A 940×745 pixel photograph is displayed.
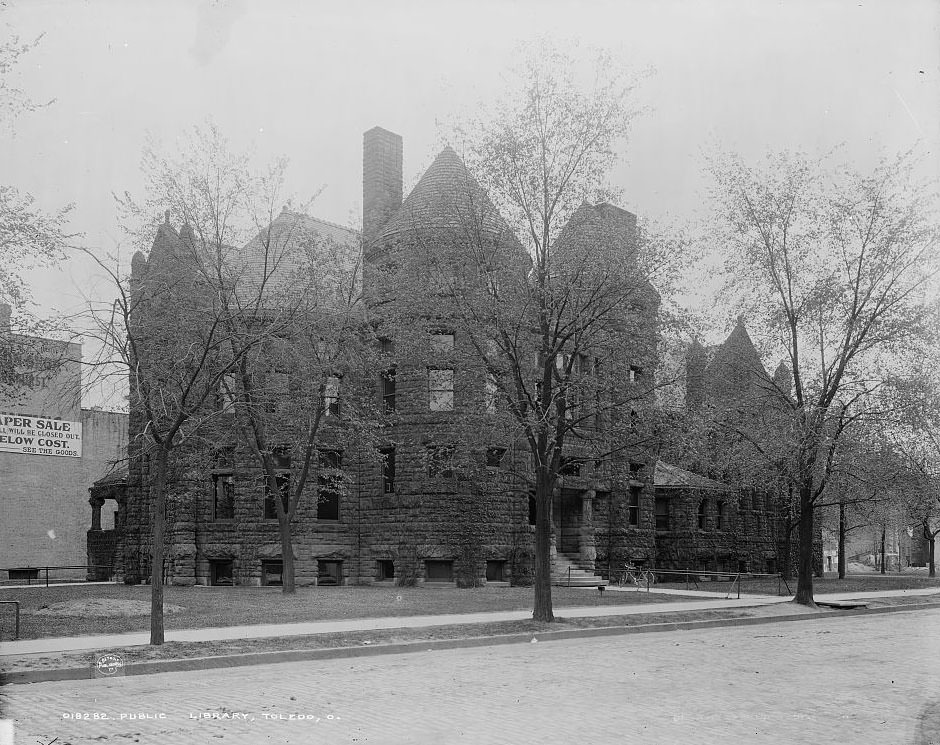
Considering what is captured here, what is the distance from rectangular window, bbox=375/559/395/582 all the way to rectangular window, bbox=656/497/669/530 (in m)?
15.3

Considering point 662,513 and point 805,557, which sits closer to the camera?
point 805,557

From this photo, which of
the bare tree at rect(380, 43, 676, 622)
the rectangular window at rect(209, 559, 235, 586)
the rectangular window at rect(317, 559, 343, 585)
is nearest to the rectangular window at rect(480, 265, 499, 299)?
the bare tree at rect(380, 43, 676, 622)

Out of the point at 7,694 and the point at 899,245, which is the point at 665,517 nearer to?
the point at 899,245

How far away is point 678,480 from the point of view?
46.1 meters

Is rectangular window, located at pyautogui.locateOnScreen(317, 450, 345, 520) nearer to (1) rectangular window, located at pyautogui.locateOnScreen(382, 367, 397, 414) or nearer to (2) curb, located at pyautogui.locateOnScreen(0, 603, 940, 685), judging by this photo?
(1) rectangular window, located at pyautogui.locateOnScreen(382, 367, 397, 414)

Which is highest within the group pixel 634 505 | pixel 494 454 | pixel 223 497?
pixel 494 454

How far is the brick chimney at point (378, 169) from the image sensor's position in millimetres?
37750

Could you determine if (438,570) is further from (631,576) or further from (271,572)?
(631,576)

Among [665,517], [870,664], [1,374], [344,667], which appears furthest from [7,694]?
[665,517]

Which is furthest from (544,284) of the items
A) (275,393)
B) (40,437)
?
(40,437)

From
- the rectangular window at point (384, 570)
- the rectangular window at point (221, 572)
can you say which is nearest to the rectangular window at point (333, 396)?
the rectangular window at point (384, 570)

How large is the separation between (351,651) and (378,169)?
87.3ft

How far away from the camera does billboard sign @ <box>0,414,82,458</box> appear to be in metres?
49.3

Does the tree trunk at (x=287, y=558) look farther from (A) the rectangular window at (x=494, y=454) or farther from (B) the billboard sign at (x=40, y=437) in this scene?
(B) the billboard sign at (x=40, y=437)
